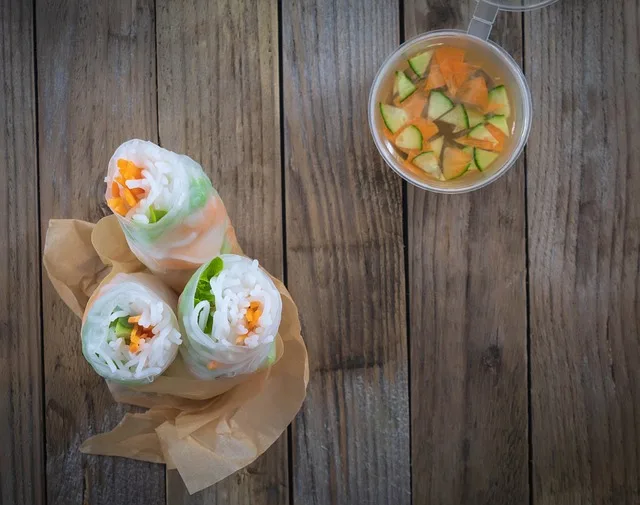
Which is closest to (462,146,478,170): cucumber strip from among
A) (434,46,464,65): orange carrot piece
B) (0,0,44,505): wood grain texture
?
(434,46,464,65): orange carrot piece

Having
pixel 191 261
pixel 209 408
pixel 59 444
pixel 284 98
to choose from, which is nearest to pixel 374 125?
pixel 284 98

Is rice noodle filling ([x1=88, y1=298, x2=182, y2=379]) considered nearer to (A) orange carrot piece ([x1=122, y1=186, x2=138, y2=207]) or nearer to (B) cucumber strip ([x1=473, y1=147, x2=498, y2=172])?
(A) orange carrot piece ([x1=122, y1=186, x2=138, y2=207])

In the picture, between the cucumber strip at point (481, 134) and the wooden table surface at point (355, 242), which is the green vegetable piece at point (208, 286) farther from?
the cucumber strip at point (481, 134)

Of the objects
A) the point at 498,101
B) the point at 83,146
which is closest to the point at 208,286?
the point at 83,146

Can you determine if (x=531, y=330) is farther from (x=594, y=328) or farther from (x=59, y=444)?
(x=59, y=444)

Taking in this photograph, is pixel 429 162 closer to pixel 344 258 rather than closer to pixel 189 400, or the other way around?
pixel 344 258

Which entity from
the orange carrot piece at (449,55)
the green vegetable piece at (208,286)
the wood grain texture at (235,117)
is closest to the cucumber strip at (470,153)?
the orange carrot piece at (449,55)
